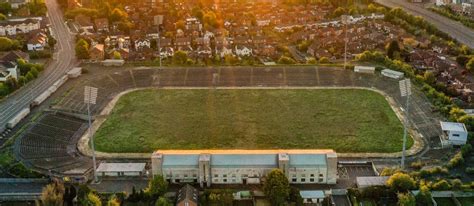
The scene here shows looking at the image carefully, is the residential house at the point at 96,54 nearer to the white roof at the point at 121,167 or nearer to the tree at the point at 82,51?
the tree at the point at 82,51

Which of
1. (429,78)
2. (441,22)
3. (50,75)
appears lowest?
(50,75)

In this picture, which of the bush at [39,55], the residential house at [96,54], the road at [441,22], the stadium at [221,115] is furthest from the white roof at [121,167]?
the road at [441,22]

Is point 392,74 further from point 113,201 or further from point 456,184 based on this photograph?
point 113,201

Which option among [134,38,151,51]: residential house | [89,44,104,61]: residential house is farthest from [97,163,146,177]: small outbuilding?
[134,38,151,51]: residential house

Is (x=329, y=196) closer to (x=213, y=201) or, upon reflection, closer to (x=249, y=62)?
(x=213, y=201)

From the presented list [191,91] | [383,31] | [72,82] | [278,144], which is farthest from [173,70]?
[383,31]

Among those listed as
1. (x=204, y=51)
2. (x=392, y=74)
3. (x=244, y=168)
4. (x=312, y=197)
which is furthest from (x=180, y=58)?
(x=312, y=197)
